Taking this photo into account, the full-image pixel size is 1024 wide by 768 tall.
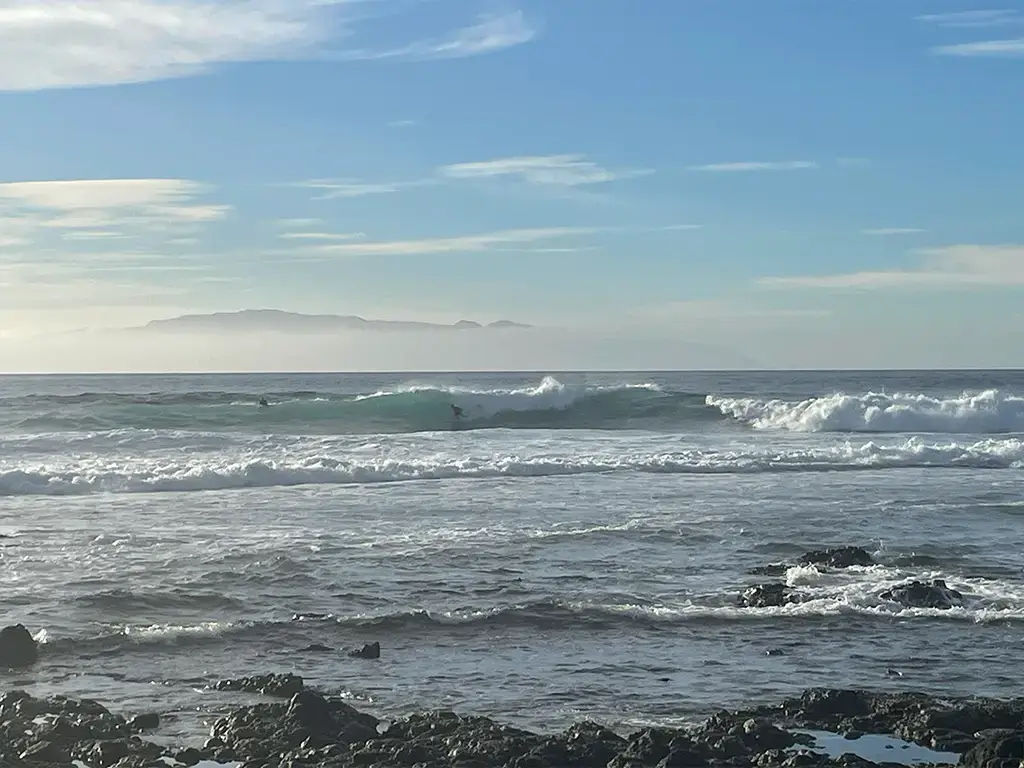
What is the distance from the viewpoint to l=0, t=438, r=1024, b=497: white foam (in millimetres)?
27781

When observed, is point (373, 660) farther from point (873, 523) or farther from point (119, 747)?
point (873, 523)

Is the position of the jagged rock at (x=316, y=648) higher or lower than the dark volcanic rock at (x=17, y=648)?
lower

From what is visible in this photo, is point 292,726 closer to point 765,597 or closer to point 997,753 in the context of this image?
point 997,753

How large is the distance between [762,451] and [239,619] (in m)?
23.4

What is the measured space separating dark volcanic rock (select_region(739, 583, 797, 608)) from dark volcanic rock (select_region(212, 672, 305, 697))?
5.74 metres

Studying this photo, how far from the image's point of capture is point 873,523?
826 inches

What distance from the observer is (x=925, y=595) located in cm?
1431

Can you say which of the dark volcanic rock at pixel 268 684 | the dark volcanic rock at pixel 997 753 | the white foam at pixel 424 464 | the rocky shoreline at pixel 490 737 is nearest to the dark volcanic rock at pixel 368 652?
the dark volcanic rock at pixel 268 684

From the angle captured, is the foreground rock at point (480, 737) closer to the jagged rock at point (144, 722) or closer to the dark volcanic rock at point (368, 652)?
the jagged rock at point (144, 722)

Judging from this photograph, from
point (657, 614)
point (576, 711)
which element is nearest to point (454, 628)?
point (657, 614)

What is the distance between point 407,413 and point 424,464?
2188 cm

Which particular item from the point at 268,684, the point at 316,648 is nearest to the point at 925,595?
the point at 316,648

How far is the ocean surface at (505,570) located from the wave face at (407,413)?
11.1m

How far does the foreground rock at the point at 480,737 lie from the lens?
8.75 metres
